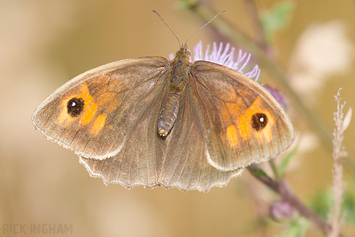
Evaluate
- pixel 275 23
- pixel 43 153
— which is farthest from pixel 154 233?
pixel 275 23

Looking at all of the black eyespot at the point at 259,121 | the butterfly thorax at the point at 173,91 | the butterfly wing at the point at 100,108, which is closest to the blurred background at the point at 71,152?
the butterfly thorax at the point at 173,91

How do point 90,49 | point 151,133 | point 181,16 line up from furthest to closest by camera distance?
point 90,49, point 181,16, point 151,133

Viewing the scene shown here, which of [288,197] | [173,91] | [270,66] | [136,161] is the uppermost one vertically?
[270,66]

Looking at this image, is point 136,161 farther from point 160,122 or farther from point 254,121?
point 254,121

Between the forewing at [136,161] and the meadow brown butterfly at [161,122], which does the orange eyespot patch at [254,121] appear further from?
the forewing at [136,161]

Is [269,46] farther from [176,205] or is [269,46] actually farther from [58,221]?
[58,221]

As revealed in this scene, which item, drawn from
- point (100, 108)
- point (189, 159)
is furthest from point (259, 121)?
point (100, 108)

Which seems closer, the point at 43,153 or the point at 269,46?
the point at 269,46
